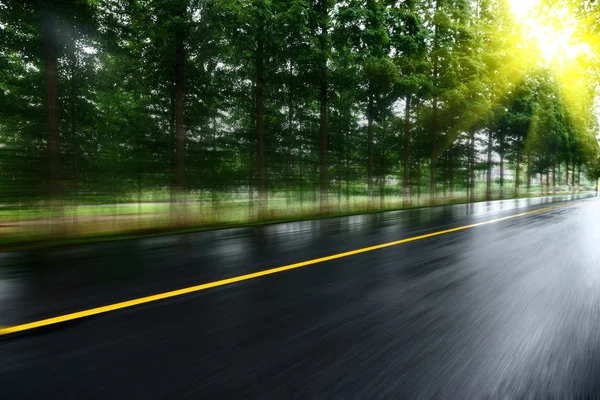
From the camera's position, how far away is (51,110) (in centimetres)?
958

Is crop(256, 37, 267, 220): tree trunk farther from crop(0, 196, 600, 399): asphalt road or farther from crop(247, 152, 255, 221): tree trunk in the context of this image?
crop(0, 196, 600, 399): asphalt road

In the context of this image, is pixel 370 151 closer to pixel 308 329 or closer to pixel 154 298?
pixel 154 298

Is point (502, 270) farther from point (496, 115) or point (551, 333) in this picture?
point (496, 115)

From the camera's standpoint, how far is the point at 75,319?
10.4ft

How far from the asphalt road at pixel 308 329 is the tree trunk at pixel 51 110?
3.57 m

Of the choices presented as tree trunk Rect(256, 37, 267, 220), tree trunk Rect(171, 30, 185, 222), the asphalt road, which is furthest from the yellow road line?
tree trunk Rect(256, 37, 267, 220)

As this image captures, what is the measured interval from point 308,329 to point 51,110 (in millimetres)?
9669

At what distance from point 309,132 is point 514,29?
19727mm

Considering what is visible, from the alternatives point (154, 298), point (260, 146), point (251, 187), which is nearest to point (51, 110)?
point (251, 187)

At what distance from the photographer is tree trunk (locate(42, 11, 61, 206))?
917 cm

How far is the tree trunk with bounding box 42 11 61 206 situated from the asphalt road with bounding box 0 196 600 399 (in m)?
3.57

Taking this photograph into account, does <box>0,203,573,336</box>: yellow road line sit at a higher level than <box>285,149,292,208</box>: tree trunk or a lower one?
lower

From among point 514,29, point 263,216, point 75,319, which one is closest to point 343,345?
point 75,319

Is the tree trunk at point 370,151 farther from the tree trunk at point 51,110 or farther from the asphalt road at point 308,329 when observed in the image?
the asphalt road at point 308,329
